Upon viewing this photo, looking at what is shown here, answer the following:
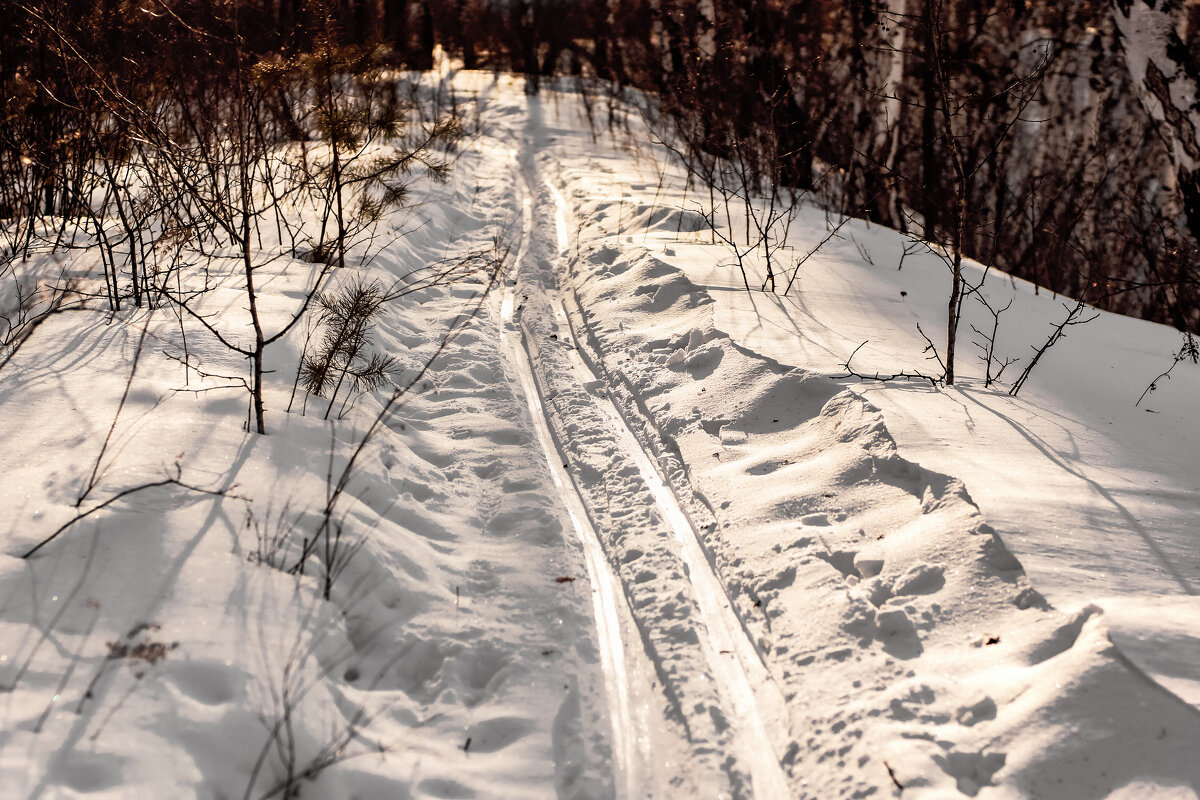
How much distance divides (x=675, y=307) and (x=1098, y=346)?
2322mm

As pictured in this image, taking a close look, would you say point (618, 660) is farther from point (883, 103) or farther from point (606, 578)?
point (883, 103)

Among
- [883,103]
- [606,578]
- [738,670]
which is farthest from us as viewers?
[883,103]

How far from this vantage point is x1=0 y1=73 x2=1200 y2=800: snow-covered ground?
183 centimetres

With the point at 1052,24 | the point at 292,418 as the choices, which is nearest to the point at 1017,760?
the point at 292,418

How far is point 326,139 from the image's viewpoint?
18.4 ft

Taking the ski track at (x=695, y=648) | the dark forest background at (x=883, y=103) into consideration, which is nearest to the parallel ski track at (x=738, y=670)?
the ski track at (x=695, y=648)

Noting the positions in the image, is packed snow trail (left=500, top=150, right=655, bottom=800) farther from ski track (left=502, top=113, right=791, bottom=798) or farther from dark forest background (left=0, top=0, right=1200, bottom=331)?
dark forest background (left=0, top=0, right=1200, bottom=331)

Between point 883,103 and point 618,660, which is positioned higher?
point 883,103

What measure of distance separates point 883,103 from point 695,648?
24.3 ft

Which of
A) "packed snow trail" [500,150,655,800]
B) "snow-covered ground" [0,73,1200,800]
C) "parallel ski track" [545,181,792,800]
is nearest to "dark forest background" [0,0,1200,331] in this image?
"snow-covered ground" [0,73,1200,800]

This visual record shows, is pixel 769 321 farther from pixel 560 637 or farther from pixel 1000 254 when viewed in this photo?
pixel 1000 254

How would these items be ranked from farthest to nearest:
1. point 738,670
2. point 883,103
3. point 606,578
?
1. point 883,103
2. point 606,578
3. point 738,670

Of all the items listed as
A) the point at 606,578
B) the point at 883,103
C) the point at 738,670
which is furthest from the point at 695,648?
the point at 883,103

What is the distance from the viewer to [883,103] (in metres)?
8.13
